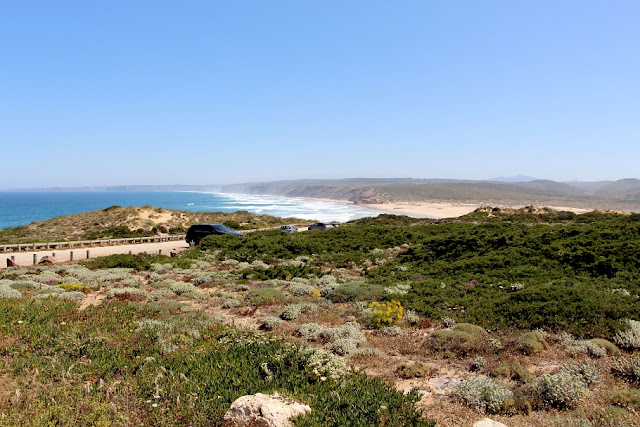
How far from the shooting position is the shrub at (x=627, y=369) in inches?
267

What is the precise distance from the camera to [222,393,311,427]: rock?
16.6 ft

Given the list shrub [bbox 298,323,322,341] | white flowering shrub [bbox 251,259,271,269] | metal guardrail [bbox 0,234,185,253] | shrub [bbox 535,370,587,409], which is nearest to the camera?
shrub [bbox 535,370,587,409]

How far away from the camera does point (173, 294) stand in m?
14.4

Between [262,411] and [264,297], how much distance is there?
27.9 feet

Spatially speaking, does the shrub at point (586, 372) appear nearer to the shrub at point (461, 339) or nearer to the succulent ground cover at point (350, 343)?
the succulent ground cover at point (350, 343)

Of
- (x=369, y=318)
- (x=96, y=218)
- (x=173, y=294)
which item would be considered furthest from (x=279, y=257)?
(x=96, y=218)

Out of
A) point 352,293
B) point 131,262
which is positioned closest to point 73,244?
point 131,262

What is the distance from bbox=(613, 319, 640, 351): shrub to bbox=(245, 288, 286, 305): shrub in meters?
9.55

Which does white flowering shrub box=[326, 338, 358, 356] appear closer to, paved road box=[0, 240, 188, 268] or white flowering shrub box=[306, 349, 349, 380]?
white flowering shrub box=[306, 349, 349, 380]

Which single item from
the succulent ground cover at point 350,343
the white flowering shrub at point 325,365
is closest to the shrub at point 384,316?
the succulent ground cover at point 350,343

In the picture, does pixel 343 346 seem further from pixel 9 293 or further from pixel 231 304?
pixel 9 293

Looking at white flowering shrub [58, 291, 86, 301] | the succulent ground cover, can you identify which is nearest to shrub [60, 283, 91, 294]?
the succulent ground cover

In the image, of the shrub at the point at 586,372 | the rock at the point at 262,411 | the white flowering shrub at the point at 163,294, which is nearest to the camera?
the rock at the point at 262,411

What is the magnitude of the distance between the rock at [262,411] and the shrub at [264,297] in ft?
25.5
